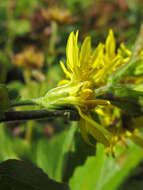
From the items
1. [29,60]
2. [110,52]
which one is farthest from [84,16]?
[110,52]

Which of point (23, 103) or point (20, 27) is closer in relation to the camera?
point (23, 103)

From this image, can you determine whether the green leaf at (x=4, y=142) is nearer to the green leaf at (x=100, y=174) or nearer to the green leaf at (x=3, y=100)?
the green leaf at (x=100, y=174)

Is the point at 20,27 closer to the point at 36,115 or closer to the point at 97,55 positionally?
the point at 97,55

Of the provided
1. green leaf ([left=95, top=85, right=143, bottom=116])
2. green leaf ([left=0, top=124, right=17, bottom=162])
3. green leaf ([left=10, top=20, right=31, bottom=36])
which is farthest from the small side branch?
green leaf ([left=10, top=20, right=31, bottom=36])

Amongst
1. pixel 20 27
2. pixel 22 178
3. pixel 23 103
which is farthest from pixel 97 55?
pixel 20 27

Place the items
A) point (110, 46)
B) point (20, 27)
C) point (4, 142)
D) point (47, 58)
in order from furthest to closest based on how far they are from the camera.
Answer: point (20, 27)
point (47, 58)
point (4, 142)
point (110, 46)

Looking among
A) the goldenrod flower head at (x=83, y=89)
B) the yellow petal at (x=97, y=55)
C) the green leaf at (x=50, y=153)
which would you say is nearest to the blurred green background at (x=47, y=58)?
the green leaf at (x=50, y=153)

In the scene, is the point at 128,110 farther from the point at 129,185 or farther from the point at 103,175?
the point at 129,185
